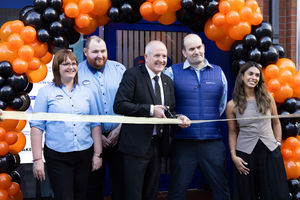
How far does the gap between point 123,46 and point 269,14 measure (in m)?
2.28

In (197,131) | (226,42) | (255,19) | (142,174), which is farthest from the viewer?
(226,42)

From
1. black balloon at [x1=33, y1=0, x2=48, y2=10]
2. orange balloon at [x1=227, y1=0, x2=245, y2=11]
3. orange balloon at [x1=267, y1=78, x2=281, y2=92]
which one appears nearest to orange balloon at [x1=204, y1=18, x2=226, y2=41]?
orange balloon at [x1=227, y1=0, x2=245, y2=11]

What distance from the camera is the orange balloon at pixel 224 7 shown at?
12.2 feet

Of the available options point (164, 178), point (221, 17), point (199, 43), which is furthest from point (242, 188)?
point (164, 178)

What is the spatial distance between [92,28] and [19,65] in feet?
2.98

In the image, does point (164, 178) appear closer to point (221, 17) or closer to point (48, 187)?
point (48, 187)

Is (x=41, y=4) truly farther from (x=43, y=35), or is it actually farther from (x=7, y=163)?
(x=7, y=163)

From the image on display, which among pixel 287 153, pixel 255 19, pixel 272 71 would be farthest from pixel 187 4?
pixel 287 153

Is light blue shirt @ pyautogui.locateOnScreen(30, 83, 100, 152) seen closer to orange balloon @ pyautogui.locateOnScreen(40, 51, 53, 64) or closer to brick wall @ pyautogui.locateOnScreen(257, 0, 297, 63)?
orange balloon @ pyautogui.locateOnScreen(40, 51, 53, 64)

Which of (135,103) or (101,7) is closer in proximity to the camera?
(135,103)

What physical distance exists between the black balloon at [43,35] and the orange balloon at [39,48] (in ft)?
0.19

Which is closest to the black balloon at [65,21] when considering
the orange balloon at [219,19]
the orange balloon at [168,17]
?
the orange balloon at [168,17]

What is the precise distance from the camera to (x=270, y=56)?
3.82 meters

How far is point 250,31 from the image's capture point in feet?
12.7
